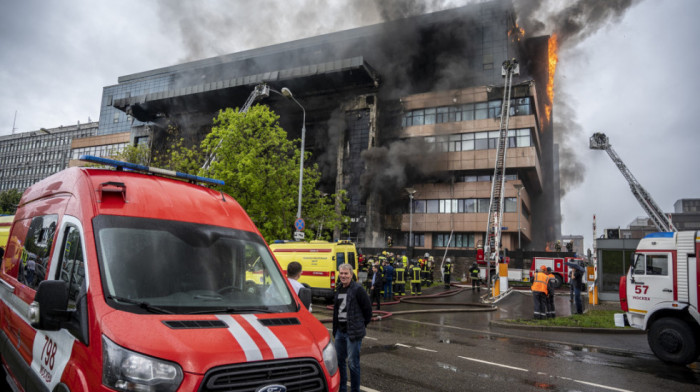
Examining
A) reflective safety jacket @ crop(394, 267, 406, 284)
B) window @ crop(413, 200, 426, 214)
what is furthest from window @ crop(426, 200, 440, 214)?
reflective safety jacket @ crop(394, 267, 406, 284)

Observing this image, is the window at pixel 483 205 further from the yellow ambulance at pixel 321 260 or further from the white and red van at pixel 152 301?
the white and red van at pixel 152 301

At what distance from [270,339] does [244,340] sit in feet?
0.60

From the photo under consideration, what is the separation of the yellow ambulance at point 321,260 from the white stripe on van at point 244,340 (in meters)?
12.6

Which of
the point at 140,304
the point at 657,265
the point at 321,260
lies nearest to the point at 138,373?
the point at 140,304

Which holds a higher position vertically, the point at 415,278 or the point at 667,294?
Result: the point at 667,294

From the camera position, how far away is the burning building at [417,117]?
4459 centimetres

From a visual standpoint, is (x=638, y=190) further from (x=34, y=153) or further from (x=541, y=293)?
(x=34, y=153)

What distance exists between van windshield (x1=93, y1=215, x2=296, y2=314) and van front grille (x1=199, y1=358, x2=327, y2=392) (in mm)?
577

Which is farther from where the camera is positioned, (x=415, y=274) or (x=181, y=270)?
(x=415, y=274)

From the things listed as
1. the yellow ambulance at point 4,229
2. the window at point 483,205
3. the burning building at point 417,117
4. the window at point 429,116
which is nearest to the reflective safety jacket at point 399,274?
the yellow ambulance at point 4,229

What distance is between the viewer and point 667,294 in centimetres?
875

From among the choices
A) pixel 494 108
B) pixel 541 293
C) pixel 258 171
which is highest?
pixel 494 108

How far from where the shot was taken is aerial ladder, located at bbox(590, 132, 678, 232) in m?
37.8

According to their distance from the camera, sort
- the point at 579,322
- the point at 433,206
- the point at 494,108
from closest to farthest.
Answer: the point at 579,322, the point at 494,108, the point at 433,206
